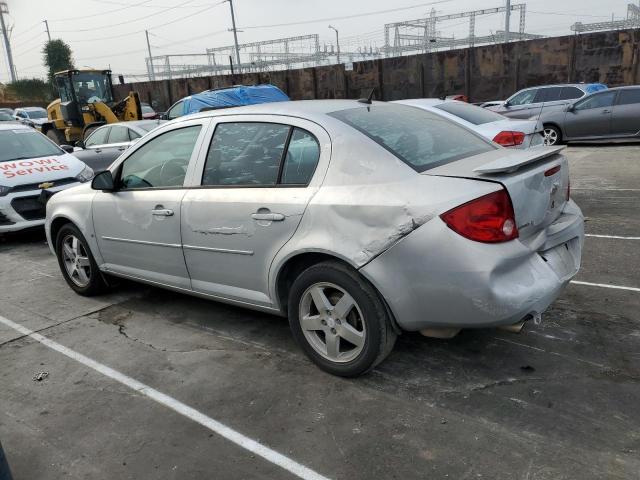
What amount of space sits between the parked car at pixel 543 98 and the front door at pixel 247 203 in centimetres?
1271

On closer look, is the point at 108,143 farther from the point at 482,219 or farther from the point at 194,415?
the point at 482,219

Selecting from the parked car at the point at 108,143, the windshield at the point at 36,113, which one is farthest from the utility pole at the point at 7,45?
the parked car at the point at 108,143

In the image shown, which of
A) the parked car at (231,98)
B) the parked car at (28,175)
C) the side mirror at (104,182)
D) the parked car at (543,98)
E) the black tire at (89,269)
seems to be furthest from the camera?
the parked car at (543,98)

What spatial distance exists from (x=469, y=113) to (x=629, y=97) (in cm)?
661

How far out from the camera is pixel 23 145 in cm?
832

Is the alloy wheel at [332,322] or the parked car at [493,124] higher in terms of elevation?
the parked car at [493,124]

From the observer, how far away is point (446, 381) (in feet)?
10.4

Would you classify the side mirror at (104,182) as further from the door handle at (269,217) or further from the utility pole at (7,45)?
the utility pole at (7,45)

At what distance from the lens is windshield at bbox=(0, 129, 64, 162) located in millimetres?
8008

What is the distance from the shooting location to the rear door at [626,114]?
39.8ft

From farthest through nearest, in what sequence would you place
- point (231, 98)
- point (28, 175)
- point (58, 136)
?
point (58, 136) → point (231, 98) → point (28, 175)

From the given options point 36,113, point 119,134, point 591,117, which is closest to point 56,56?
point 36,113

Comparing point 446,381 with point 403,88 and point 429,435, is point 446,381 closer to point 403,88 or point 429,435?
point 429,435

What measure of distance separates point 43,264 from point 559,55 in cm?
1964
